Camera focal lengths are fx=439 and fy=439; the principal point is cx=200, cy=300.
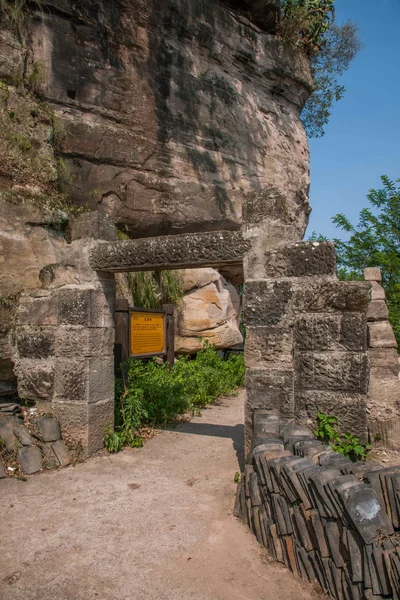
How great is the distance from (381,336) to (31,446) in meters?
4.19

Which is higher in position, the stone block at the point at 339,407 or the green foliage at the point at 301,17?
the green foliage at the point at 301,17

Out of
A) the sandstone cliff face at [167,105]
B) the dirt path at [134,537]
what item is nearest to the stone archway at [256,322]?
the dirt path at [134,537]

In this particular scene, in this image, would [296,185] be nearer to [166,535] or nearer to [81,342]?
[81,342]

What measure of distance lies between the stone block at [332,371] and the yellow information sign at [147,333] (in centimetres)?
320

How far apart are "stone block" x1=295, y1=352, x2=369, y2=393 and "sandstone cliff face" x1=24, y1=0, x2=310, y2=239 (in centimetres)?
535

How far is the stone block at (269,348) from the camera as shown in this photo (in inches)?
156

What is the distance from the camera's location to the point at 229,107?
33.6ft

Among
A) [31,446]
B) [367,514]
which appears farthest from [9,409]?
[367,514]

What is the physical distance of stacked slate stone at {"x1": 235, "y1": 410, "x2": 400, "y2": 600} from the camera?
2068mm

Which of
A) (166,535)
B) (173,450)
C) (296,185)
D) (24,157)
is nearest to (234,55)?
(296,185)

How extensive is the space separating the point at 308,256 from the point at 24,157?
4.29 m

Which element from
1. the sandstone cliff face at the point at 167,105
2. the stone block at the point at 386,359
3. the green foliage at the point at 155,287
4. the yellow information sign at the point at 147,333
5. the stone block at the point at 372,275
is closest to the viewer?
the stone block at the point at 386,359

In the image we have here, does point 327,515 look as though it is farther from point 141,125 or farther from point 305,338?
point 141,125

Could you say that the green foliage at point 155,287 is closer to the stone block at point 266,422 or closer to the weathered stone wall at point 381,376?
the weathered stone wall at point 381,376
